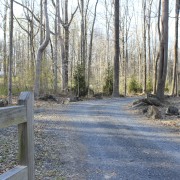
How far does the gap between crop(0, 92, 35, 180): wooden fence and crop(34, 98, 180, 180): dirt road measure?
2671 millimetres

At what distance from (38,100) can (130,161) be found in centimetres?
1500

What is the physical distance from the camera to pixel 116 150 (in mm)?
6980

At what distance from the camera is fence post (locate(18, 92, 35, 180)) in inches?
106

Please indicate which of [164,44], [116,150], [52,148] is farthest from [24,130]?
[164,44]

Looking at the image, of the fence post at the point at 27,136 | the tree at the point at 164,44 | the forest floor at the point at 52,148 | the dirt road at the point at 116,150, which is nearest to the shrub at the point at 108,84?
the tree at the point at 164,44

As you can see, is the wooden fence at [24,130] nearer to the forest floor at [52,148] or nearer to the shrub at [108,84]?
the forest floor at [52,148]

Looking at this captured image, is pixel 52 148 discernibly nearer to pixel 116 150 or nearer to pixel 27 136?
pixel 116 150

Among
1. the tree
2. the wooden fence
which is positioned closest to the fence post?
the wooden fence

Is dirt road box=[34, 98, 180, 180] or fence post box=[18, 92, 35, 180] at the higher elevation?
fence post box=[18, 92, 35, 180]

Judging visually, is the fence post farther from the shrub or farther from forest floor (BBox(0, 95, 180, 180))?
the shrub

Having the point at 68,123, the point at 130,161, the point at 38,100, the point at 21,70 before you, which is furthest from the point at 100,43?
the point at 130,161

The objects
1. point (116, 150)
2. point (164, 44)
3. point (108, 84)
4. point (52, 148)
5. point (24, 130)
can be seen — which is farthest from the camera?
point (108, 84)

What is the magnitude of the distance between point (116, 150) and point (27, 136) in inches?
178

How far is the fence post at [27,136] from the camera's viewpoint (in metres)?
2.69
